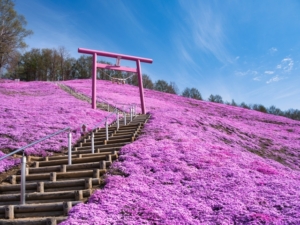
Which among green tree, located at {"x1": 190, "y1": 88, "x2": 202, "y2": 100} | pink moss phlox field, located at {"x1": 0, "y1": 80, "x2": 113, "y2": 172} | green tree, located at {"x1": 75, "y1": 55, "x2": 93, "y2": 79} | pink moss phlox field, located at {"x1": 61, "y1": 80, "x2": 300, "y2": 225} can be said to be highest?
green tree, located at {"x1": 75, "y1": 55, "x2": 93, "y2": 79}

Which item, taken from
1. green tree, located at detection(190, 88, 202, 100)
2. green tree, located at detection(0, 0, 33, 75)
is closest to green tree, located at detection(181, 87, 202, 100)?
green tree, located at detection(190, 88, 202, 100)

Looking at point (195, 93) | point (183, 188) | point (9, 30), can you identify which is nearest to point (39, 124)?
point (183, 188)

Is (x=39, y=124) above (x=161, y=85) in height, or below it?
below

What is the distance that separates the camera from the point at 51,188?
8500 millimetres

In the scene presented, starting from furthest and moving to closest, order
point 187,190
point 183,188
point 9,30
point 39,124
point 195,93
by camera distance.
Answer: point 195,93
point 9,30
point 39,124
point 183,188
point 187,190

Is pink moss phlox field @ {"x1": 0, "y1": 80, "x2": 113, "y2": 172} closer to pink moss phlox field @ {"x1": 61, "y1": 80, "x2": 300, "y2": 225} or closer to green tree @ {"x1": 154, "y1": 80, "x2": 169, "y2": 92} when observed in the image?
pink moss phlox field @ {"x1": 61, "y1": 80, "x2": 300, "y2": 225}

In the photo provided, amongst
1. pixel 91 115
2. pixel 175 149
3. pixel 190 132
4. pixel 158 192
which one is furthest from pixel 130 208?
pixel 91 115

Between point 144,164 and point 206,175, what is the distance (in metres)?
2.14

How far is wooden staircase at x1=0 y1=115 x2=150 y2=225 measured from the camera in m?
6.92

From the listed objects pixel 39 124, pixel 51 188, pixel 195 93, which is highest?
pixel 195 93

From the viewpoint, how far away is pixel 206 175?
9359 millimetres

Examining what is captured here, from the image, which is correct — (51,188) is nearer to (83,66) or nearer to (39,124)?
(39,124)

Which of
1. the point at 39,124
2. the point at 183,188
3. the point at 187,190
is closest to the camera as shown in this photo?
the point at 187,190

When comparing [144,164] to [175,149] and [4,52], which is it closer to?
[175,149]
